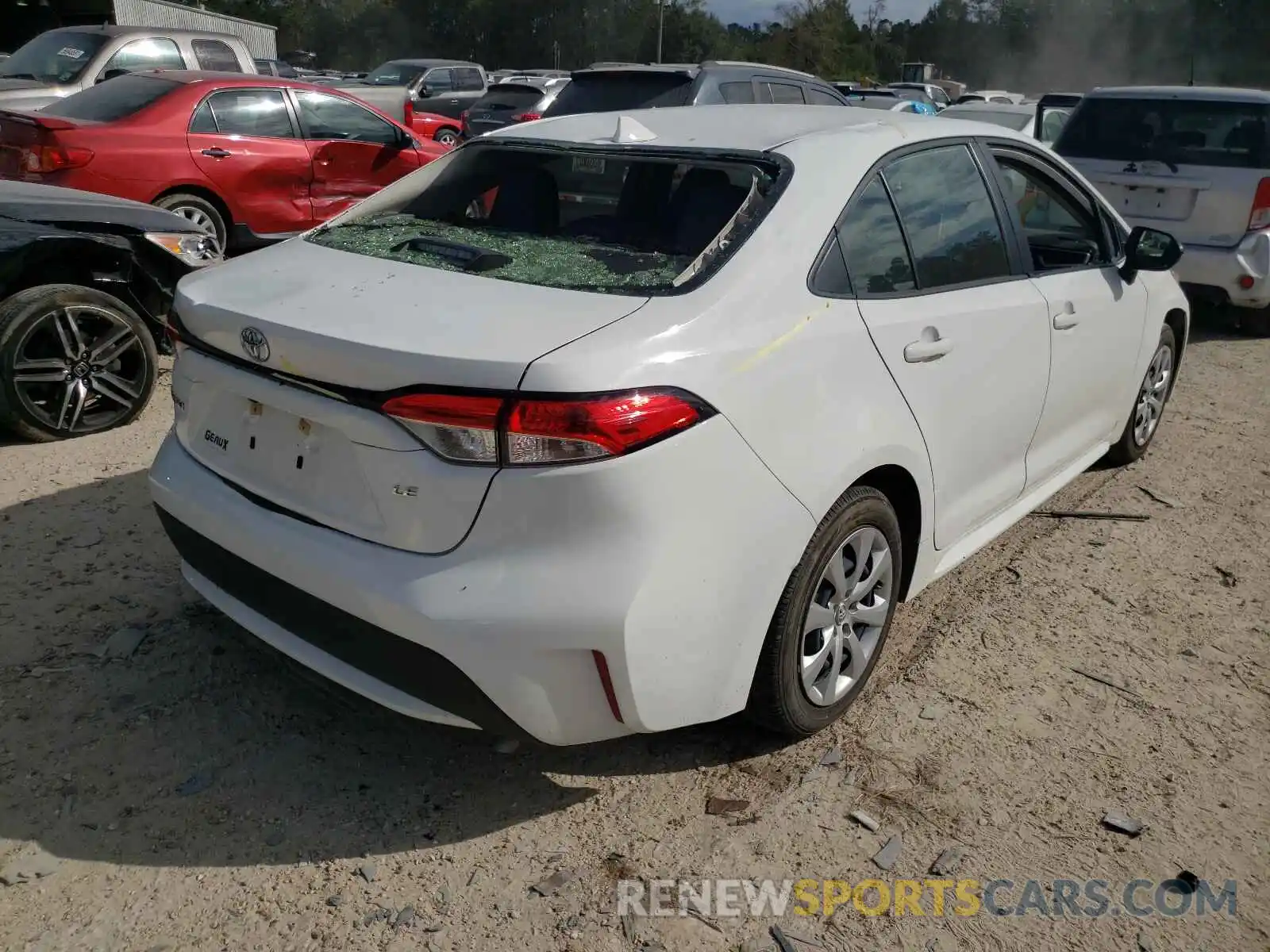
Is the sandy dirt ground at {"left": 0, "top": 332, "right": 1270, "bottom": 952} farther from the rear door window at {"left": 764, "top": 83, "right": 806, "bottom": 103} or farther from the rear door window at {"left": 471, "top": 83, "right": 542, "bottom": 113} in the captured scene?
the rear door window at {"left": 471, "top": 83, "right": 542, "bottom": 113}

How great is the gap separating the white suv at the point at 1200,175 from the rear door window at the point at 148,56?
905 cm

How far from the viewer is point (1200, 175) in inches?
302

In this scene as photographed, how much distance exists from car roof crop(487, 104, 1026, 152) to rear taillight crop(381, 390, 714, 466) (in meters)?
1.14

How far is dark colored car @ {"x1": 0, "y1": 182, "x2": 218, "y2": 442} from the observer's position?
4.84m

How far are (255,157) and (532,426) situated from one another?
7118 millimetres

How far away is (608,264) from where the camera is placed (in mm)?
2789

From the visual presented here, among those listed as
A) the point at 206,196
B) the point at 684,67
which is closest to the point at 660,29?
the point at 684,67

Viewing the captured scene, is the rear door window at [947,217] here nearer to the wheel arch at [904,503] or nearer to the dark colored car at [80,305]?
the wheel arch at [904,503]

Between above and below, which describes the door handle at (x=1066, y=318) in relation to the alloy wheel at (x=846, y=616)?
above

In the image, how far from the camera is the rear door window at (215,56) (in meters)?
12.0

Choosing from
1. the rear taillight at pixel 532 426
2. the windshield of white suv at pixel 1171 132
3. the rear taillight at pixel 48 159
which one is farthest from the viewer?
the windshield of white suv at pixel 1171 132

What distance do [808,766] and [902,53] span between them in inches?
2264

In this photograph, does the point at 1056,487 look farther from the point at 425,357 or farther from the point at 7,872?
the point at 7,872

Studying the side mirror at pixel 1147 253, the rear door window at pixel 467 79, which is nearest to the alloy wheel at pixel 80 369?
the side mirror at pixel 1147 253
